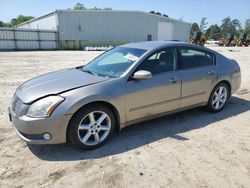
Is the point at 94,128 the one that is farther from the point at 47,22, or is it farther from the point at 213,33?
the point at 213,33

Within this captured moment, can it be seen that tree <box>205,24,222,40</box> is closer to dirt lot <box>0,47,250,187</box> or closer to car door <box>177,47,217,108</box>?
car door <box>177,47,217,108</box>

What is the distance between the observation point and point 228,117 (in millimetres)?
4895

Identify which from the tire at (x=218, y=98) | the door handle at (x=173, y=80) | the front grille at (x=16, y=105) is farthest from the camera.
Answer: the tire at (x=218, y=98)

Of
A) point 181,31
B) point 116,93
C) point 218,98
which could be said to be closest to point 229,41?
point 181,31

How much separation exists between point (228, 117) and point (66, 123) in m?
3.46

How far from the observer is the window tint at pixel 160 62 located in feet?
13.0

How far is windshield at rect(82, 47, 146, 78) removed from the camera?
153 inches

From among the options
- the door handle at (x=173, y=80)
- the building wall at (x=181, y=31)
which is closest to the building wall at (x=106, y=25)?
the building wall at (x=181, y=31)

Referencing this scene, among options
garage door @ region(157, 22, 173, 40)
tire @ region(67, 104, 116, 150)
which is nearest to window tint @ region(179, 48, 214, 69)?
tire @ region(67, 104, 116, 150)

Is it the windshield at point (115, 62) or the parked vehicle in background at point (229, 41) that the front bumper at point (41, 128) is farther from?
the parked vehicle in background at point (229, 41)

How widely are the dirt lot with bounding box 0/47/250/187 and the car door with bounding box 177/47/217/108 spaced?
542 millimetres

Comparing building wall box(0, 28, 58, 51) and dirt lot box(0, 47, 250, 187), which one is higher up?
building wall box(0, 28, 58, 51)

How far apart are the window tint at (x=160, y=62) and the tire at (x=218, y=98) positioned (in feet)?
4.44

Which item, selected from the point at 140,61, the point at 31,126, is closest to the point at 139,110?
the point at 140,61
